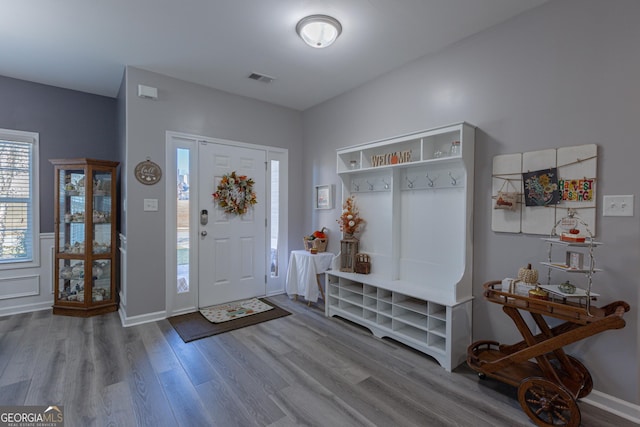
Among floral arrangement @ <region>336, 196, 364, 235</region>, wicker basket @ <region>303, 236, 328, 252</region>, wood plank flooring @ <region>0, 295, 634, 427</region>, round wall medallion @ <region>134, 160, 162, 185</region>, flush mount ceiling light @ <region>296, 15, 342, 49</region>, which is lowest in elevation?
wood plank flooring @ <region>0, 295, 634, 427</region>

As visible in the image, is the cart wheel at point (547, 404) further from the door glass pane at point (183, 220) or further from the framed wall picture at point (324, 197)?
the door glass pane at point (183, 220)

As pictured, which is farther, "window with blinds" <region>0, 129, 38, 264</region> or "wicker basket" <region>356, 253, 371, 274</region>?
"window with blinds" <region>0, 129, 38, 264</region>

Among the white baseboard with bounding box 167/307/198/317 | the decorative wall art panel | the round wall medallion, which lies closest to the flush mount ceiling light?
the decorative wall art panel

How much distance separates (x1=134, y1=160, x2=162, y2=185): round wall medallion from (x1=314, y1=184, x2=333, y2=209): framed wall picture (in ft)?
6.43

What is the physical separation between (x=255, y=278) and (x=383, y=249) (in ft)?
6.02

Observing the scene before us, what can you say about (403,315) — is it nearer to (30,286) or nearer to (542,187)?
(542,187)

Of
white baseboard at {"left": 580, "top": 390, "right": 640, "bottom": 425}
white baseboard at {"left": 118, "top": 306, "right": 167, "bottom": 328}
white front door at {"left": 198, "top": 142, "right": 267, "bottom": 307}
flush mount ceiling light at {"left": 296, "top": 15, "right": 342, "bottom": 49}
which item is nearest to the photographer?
white baseboard at {"left": 580, "top": 390, "right": 640, "bottom": 425}

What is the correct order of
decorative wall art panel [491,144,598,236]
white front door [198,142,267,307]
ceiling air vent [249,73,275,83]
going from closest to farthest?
1. decorative wall art panel [491,144,598,236]
2. ceiling air vent [249,73,275,83]
3. white front door [198,142,267,307]

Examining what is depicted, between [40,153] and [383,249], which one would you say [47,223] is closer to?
[40,153]

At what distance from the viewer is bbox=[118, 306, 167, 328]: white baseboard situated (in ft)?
10.3

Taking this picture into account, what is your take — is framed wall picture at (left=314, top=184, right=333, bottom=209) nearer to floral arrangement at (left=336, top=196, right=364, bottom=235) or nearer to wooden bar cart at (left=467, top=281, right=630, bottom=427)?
floral arrangement at (left=336, top=196, right=364, bottom=235)

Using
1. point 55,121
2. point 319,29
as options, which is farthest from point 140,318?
point 319,29

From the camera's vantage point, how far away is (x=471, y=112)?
2568 mm

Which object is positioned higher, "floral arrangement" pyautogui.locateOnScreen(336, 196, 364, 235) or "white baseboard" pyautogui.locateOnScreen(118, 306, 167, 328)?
"floral arrangement" pyautogui.locateOnScreen(336, 196, 364, 235)
